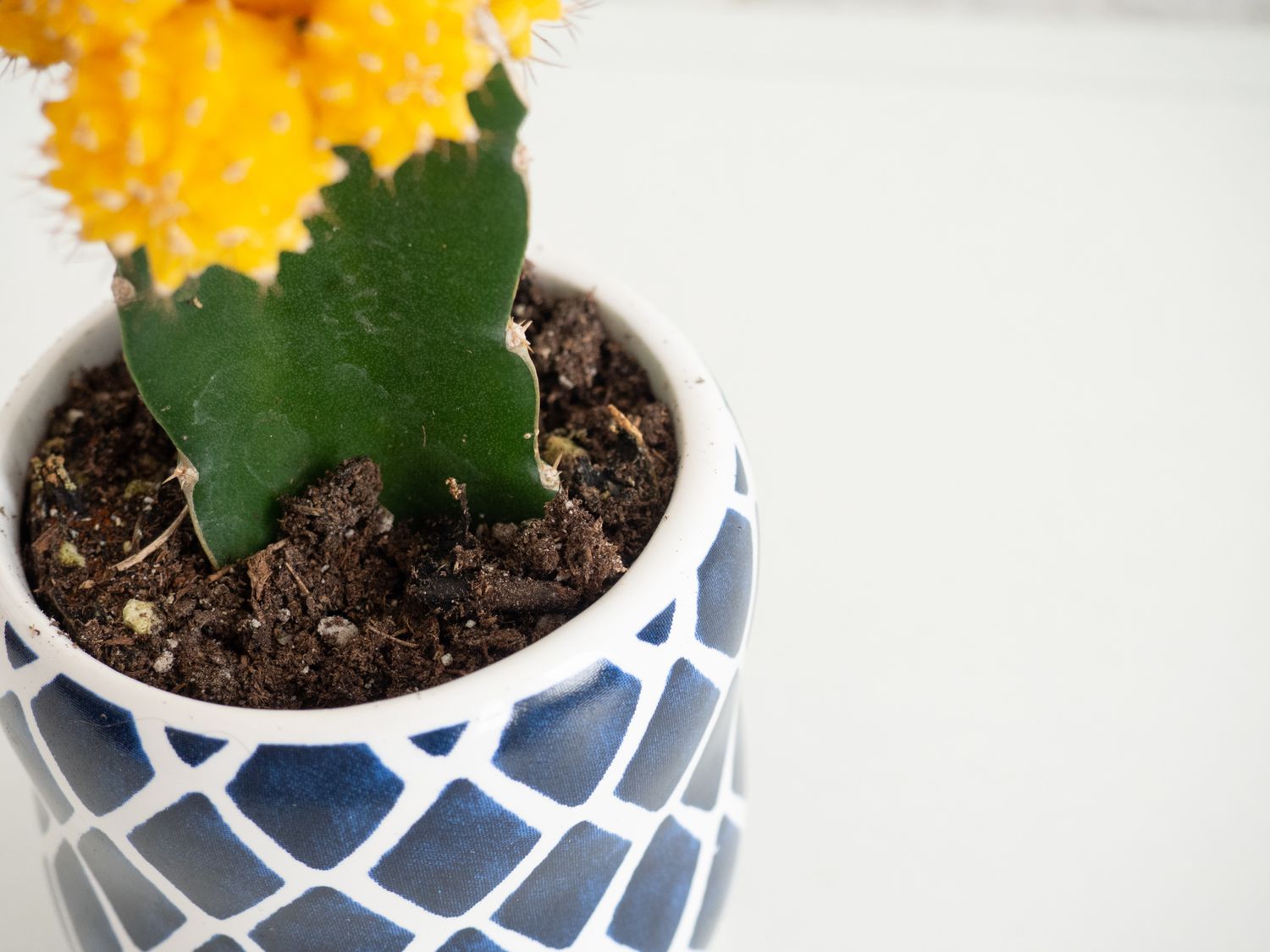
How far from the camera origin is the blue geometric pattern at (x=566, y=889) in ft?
1.67

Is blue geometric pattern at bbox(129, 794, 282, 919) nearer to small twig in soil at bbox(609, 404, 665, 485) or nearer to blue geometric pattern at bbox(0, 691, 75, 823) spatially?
blue geometric pattern at bbox(0, 691, 75, 823)

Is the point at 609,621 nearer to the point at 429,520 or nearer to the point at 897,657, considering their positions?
the point at 429,520

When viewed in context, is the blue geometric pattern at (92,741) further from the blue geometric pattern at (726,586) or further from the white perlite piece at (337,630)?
the blue geometric pattern at (726,586)

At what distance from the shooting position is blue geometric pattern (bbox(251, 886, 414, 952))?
484 millimetres

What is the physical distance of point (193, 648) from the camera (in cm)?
49

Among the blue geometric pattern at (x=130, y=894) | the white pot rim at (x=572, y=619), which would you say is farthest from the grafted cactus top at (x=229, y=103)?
the blue geometric pattern at (x=130, y=894)

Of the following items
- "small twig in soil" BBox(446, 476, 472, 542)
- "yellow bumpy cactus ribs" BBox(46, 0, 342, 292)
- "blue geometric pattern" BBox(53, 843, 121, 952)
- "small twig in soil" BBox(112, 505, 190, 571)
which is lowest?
"blue geometric pattern" BBox(53, 843, 121, 952)

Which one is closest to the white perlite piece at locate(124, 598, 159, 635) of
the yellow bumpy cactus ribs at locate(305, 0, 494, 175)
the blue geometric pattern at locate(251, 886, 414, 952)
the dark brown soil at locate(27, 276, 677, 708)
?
the dark brown soil at locate(27, 276, 677, 708)

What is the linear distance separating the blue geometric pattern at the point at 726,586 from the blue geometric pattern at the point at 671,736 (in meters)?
0.02

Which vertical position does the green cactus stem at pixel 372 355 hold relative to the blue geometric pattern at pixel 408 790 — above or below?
above

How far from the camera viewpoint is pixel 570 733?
46cm

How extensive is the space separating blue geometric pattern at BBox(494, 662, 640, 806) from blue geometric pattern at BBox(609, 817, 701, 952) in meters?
0.09

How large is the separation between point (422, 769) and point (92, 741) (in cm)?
12

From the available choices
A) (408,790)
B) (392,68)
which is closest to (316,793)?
(408,790)
